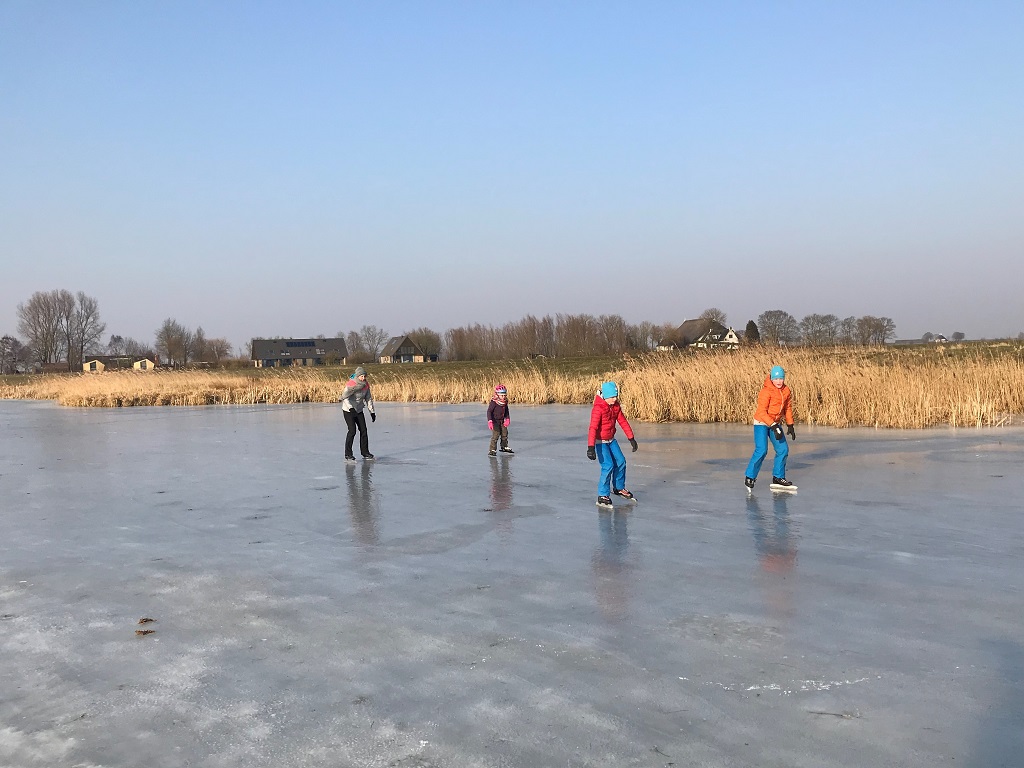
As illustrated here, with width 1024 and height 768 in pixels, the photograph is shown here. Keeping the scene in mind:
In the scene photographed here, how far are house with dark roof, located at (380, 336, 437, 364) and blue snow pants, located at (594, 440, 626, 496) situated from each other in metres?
96.9

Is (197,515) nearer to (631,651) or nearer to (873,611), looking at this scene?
(631,651)

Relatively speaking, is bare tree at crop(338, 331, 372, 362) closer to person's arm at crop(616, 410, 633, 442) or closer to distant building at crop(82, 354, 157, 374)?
distant building at crop(82, 354, 157, 374)

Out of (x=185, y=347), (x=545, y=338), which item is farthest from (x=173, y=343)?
(x=545, y=338)

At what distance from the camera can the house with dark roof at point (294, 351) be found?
109 m

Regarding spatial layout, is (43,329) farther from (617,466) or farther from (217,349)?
(617,466)

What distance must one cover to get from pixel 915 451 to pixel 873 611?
27.7 feet

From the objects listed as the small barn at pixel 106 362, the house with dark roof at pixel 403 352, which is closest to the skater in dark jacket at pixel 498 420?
the small barn at pixel 106 362

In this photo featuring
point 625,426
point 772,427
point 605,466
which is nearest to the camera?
point 625,426

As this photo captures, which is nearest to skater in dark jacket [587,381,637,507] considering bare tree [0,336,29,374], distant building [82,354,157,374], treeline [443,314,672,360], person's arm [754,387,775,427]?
person's arm [754,387,775,427]

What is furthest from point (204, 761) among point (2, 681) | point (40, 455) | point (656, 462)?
point (40, 455)

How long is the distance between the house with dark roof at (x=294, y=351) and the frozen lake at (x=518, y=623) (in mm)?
99795

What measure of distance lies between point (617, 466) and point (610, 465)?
7 centimetres

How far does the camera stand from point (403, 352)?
Answer: 110938 mm

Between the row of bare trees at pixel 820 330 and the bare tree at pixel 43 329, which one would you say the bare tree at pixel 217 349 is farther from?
the row of bare trees at pixel 820 330
